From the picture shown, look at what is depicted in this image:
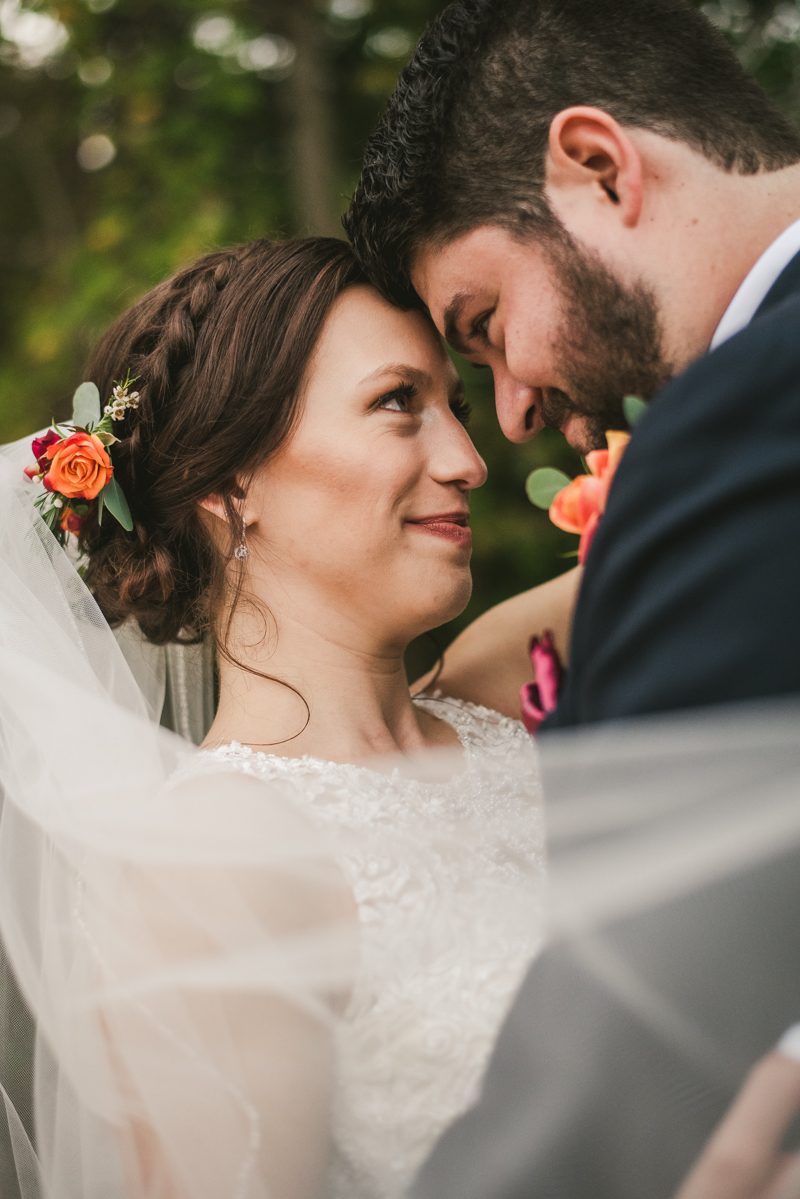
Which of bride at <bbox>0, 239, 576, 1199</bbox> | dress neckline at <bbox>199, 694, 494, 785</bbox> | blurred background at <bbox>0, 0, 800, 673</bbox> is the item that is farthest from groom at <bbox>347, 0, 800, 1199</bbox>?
blurred background at <bbox>0, 0, 800, 673</bbox>

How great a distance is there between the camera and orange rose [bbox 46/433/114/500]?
1.99 metres

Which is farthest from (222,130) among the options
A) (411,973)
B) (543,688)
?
(411,973)

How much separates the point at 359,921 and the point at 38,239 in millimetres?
5741

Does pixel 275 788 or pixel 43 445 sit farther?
pixel 43 445

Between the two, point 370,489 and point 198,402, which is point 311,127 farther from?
point 370,489

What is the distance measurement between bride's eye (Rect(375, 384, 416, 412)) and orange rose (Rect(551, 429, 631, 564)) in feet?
2.05

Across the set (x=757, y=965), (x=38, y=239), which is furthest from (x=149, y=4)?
(x=757, y=965)

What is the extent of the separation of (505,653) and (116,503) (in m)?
1.11

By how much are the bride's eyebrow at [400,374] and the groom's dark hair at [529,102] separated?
0.78 ft

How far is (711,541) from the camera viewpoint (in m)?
1.11

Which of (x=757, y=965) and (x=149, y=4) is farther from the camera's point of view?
(x=149, y=4)

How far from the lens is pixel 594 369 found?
170cm

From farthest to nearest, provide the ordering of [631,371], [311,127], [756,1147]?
[311,127] → [631,371] → [756,1147]

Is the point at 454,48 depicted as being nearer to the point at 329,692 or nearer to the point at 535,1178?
the point at 329,692
